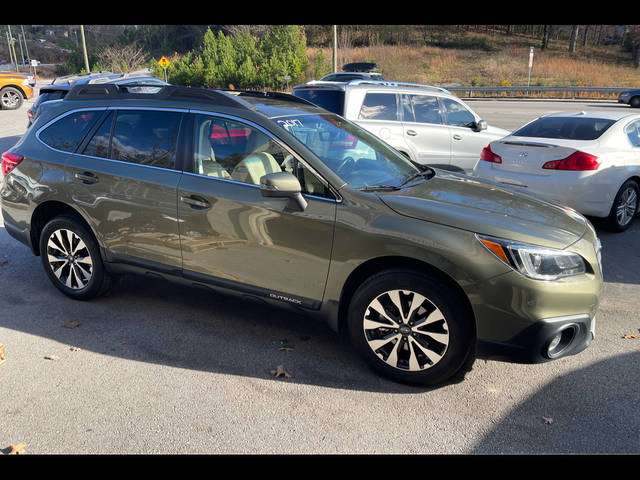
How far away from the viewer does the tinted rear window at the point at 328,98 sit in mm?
9078

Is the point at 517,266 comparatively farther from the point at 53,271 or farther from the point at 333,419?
the point at 53,271

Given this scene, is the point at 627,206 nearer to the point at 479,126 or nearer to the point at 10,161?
the point at 479,126

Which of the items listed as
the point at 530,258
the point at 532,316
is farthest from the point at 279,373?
the point at 530,258

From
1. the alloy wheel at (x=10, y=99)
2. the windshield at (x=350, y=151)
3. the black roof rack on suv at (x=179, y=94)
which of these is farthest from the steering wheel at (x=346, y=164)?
the alloy wheel at (x=10, y=99)

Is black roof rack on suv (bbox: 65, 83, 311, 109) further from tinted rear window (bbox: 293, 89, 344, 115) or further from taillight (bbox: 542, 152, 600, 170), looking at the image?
tinted rear window (bbox: 293, 89, 344, 115)

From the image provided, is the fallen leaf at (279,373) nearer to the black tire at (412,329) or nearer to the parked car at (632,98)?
the black tire at (412,329)

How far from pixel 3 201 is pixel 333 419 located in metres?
3.91

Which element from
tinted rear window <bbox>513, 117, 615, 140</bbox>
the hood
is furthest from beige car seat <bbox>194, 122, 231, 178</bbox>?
tinted rear window <bbox>513, 117, 615, 140</bbox>

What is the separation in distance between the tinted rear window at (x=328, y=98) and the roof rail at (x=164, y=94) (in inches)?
183

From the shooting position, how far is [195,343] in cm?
431

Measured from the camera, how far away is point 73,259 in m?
4.94

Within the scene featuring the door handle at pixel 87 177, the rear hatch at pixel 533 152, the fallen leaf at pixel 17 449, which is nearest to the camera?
the fallen leaf at pixel 17 449

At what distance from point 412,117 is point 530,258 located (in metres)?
6.59
